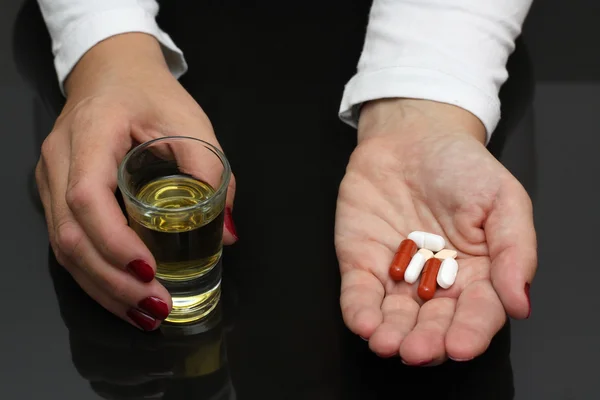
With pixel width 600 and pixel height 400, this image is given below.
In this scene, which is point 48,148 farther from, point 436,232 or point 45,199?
point 436,232

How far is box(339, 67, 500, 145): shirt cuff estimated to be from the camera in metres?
1.18

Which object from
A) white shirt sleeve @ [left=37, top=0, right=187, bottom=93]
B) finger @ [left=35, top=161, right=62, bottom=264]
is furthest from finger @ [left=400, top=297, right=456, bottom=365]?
white shirt sleeve @ [left=37, top=0, right=187, bottom=93]

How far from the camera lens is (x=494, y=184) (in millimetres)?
996

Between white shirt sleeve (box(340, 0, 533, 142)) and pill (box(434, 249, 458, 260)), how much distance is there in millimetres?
249

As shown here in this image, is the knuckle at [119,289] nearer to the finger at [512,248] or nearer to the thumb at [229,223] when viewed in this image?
the thumb at [229,223]

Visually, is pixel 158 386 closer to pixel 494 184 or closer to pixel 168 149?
pixel 168 149

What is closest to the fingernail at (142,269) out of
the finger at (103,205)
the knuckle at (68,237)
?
the finger at (103,205)

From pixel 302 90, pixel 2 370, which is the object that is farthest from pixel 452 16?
pixel 2 370

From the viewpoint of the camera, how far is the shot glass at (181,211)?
0.90 m

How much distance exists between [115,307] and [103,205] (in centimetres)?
13

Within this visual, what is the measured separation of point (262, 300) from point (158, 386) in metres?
0.17

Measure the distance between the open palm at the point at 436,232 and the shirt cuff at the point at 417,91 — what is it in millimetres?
95

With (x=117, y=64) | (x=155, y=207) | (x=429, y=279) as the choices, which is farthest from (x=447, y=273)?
(x=117, y=64)

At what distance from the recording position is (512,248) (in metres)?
0.92
